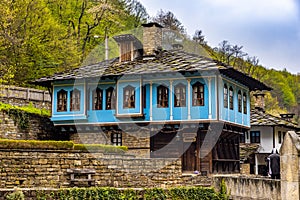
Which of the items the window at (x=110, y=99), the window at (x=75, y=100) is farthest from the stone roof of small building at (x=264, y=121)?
the window at (x=75, y=100)

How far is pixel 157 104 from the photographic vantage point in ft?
89.3

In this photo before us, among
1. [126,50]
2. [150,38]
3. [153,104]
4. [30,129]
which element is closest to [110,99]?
[153,104]

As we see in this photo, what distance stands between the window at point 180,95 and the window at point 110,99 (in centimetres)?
340

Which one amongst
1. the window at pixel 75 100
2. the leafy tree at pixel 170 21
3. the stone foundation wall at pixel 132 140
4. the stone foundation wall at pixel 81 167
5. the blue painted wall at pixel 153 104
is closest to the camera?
the stone foundation wall at pixel 81 167

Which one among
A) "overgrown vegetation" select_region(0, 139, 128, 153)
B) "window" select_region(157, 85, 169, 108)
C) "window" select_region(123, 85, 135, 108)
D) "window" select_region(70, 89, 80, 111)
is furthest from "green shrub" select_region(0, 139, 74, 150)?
"window" select_region(70, 89, 80, 111)

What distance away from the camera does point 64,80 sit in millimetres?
29750

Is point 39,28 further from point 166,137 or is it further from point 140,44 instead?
point 166,137

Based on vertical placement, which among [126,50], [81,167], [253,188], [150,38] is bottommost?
[253,188]

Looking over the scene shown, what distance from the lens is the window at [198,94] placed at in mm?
26609

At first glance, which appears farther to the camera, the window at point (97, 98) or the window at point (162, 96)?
the window at point (97, 98)

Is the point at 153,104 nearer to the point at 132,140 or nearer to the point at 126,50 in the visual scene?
the point at 132,140

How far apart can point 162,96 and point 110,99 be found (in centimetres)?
298

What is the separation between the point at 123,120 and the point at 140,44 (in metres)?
5.00

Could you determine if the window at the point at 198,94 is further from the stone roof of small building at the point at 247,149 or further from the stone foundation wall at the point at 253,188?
the stone roof of small building at the point at 247,149
